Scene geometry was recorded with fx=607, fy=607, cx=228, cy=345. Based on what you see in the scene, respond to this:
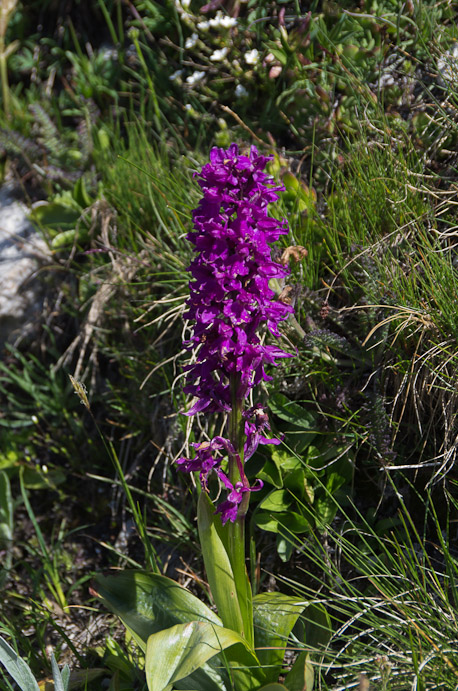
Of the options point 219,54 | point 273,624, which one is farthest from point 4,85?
point 273,624

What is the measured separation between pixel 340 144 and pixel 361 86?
0.28 metres

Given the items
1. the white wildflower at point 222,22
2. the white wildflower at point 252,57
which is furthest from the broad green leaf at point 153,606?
the white wildflower at point 222,22

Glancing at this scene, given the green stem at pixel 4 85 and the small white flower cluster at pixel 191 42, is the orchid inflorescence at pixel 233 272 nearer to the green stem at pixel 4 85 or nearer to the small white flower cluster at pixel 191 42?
the small white flower cluster at pixel 191 42

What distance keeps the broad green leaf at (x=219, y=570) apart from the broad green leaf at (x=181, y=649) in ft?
0.22

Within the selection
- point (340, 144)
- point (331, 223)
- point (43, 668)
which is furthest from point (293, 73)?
point (43, 668)

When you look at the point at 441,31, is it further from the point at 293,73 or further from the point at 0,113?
the point at 0,113

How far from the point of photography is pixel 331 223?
7.09 ft

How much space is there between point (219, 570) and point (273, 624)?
270 mm

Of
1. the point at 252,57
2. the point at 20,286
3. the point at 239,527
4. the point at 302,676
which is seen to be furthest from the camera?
the point at 20,286

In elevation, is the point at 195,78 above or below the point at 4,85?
below

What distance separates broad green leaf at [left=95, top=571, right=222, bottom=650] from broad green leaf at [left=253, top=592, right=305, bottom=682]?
12cm

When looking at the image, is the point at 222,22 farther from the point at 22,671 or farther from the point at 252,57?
the point at 22,671

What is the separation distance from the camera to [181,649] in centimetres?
140

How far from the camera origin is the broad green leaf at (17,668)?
1472 mm
